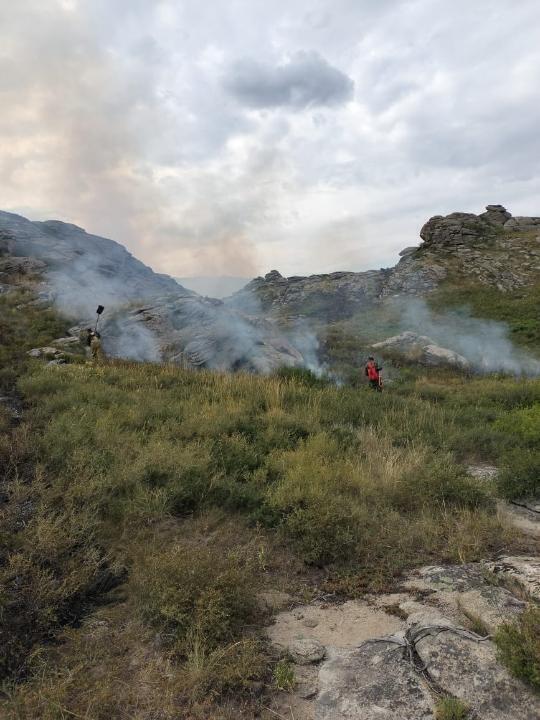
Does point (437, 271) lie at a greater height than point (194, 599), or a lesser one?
greater

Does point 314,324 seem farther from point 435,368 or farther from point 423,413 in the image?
point 423,413

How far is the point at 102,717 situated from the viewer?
95.1 inches

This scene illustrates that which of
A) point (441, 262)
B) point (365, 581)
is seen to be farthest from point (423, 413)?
point (441, 262)

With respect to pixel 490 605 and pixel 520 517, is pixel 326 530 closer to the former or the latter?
pixel 490 605

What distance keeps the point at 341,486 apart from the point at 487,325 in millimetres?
22632

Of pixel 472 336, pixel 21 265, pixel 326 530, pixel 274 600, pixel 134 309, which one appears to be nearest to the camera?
pixel 274 600

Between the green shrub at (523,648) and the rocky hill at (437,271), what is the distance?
3045 centimetres

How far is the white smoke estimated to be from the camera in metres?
18.0

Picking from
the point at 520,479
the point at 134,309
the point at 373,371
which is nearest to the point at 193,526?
the point at 520,479

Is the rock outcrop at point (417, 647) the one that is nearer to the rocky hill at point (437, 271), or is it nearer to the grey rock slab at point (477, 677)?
the grey rock slab at point (477, 677)

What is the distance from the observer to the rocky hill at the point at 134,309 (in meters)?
15.3

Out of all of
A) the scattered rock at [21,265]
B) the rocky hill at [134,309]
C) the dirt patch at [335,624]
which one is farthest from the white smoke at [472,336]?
the scattered rock at [21,265]

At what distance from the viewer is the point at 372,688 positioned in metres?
2.55

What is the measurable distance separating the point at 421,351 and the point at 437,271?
15621 millimetres
